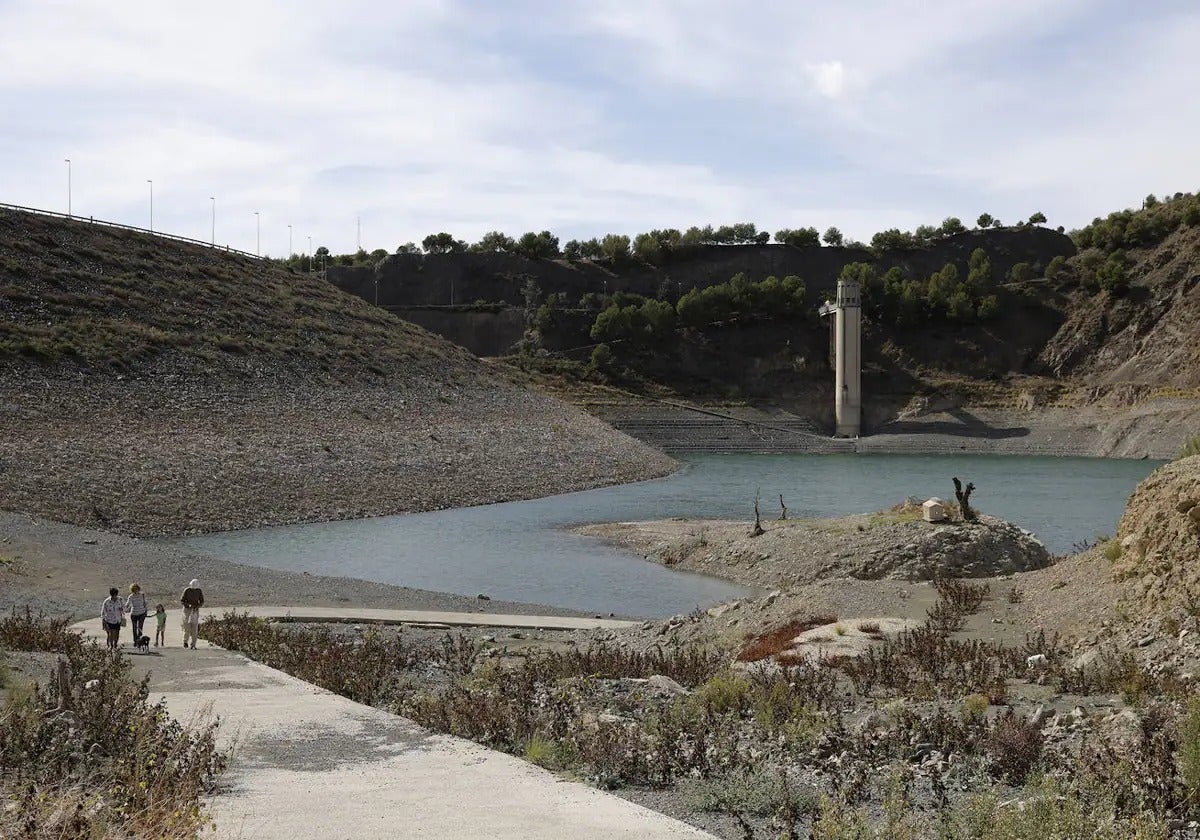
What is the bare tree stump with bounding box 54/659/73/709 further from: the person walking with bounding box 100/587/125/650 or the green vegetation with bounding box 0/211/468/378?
the green vegetation with bounding box 0/211/468/378

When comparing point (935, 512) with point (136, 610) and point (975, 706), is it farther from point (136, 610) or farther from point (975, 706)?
point (975, 706)

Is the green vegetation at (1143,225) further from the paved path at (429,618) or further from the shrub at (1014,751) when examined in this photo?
the shrub at (1014,751)

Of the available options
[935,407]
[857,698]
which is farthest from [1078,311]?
[857,698]

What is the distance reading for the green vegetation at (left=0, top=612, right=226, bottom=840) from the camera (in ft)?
19.9

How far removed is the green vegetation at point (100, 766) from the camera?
6.07 metres

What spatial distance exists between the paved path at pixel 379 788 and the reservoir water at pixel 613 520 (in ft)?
61.5

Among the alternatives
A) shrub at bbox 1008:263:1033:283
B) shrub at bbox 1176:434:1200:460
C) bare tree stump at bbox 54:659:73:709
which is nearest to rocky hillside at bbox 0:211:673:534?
shrub at bbox 1176:434:1200:460

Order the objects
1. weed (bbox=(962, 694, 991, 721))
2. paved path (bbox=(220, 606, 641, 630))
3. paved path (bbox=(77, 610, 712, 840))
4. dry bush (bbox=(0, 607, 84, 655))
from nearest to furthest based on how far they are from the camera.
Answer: paved path (bbox=(77, 610, 712, 840))
weed (bbox=(962, 694, 991, 721))
dry bush (bbox=(0, 607, 84, 655))
paved path (bbox=(220, 606, 641, 630))

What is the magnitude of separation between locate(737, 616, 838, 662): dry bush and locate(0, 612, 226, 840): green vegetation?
8757 millimetres

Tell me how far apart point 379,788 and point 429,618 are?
17.1m

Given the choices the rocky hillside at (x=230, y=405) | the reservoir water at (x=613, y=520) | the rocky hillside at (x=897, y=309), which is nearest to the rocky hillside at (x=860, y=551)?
the reservoir water at (x=613, y=520)

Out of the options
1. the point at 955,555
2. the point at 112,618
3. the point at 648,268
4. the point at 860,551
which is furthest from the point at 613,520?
the point at 648,268

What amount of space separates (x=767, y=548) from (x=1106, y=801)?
2781 cm

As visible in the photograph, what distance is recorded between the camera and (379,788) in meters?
8.32
